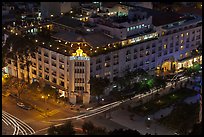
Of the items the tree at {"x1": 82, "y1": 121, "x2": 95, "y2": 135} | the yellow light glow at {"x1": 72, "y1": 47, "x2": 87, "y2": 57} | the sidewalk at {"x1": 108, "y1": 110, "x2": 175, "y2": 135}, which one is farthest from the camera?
the yellow light glow at {"x1": 72, "y1": 47, "x2": 87, "y2": 57}

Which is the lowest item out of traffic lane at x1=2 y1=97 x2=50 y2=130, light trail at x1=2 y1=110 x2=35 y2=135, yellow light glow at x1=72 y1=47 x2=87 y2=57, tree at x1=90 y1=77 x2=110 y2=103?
light trail at x1=2 y1=110 x2=35 y2=135

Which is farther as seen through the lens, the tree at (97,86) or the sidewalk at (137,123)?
the tree at (97,86)

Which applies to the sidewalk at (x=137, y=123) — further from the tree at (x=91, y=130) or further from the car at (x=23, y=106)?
the car at (x=23, y=106)

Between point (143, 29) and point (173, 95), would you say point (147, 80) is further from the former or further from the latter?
point (143, 29)

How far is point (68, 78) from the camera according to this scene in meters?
73.4

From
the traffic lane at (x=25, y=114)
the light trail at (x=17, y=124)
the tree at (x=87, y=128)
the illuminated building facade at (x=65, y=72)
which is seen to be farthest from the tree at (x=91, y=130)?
the illuminated building facade at (x=65, y=72)

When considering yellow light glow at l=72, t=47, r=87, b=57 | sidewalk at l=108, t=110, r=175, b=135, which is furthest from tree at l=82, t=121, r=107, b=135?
yellow light glow at l=72, t=47, r=87, b=57

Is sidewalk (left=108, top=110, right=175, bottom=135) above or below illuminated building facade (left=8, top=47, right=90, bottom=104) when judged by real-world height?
below

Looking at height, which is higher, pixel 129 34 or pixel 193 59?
pixel 129 34

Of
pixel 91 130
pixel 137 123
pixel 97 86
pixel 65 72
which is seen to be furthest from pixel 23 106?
pixel 137 123

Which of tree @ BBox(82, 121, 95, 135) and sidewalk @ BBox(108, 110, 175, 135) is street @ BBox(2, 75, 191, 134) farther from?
tree @ BBox(82, 121, 95, 135)

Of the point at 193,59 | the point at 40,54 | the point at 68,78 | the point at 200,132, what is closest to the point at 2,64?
the point at 40,54

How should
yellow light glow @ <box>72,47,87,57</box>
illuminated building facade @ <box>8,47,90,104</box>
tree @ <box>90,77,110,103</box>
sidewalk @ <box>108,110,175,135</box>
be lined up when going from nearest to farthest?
sidewalk @ <box>108,110,175,135</box> → yellow light glow @ <box>72,47,87,57</box> → tree @ <box>90,77,110,103</box> → illuminated building facade @ <box>8,47,90,104</box>

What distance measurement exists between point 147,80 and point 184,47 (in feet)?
51.2
